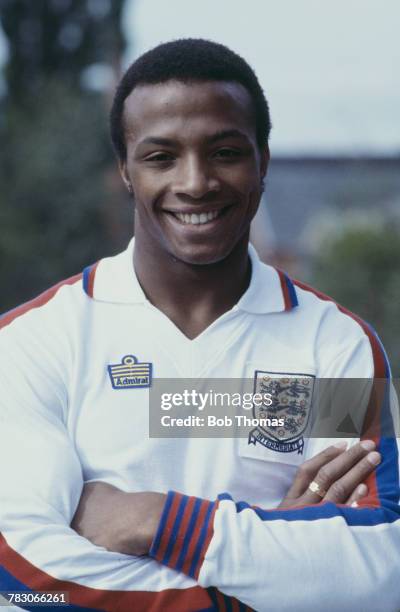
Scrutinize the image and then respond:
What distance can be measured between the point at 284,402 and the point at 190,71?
0.90 m

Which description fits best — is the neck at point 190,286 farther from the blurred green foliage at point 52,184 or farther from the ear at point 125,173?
the blurred green foliage at point 52,184

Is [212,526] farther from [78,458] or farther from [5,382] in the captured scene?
[5,382]

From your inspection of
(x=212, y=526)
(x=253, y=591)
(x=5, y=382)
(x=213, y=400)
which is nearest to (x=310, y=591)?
(x=253, y=591)

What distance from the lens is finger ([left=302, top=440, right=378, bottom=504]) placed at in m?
2.33

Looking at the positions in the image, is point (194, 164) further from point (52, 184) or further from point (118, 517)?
point (52, 184)

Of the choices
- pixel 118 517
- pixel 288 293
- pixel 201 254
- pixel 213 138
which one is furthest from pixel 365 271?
pixel 118 517

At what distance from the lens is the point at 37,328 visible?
2.43 m

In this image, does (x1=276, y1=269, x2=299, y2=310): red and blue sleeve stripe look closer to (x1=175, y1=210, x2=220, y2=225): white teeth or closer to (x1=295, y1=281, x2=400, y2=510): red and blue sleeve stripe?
(x1=295, y1=281, x2=400, y2=510): red and blue sleeve stripe

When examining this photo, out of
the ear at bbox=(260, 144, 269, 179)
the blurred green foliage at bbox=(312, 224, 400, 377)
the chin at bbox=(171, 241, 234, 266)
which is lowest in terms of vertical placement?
the blurred green foliage at bbox=(312, 224, 400, 377)

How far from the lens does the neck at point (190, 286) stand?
250 cm

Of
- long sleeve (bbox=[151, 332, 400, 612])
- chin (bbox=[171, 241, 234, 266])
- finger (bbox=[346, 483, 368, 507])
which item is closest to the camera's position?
long sleeve (bbox=[151, 332, 400, 612])

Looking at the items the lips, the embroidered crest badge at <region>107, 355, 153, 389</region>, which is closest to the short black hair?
the lips

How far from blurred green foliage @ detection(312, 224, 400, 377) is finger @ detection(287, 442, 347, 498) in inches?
257

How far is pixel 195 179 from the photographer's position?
231 centimetres
